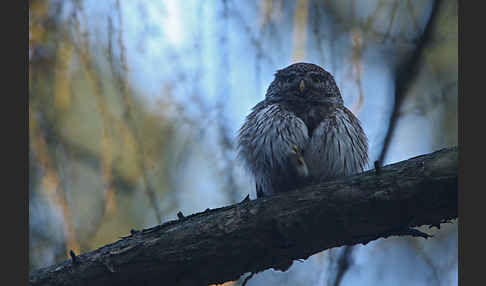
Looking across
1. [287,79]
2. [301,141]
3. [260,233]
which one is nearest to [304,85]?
[287,79]

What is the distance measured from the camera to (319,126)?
12.8ft

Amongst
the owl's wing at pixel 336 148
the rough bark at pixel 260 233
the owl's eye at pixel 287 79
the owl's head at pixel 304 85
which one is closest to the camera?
the rough bark at pixel 260 233

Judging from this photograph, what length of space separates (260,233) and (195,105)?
1371 mm

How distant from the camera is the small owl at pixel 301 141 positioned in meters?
3.83

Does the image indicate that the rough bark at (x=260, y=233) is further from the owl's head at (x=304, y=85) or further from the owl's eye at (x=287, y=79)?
the owl's eye at (x=287, y=79)

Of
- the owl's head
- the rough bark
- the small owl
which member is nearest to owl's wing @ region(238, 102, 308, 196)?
the small owl

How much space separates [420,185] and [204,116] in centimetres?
185

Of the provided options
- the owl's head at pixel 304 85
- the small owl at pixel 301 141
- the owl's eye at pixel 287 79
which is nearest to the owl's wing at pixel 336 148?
the small owl at pixel 301 141

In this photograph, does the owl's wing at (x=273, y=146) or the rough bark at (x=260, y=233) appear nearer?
the rough bark at (x=260, y=233)

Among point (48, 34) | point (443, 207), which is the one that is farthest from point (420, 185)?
point (48, 34)

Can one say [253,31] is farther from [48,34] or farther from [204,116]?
[48,34]

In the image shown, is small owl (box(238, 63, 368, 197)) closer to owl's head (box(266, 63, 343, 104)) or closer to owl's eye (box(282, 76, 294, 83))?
owl's head (box(266, 63, 343, 104))

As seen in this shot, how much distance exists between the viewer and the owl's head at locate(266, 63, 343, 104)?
14.4 ft

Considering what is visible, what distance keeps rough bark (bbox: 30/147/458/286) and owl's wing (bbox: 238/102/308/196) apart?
0.76 metres
